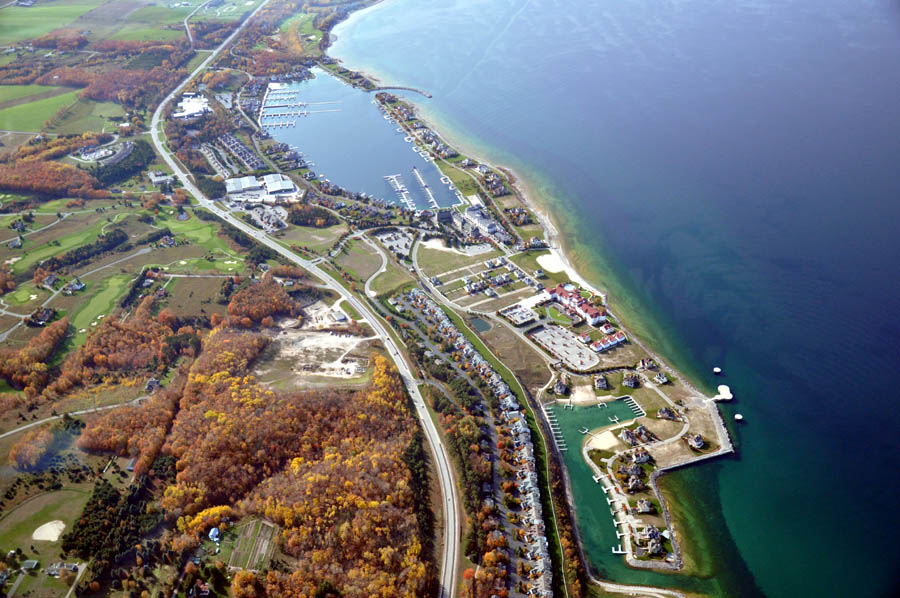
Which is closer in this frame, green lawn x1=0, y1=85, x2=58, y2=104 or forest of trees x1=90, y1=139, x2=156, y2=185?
forest of trees x1=90, y1=139, x2=156, y2=185

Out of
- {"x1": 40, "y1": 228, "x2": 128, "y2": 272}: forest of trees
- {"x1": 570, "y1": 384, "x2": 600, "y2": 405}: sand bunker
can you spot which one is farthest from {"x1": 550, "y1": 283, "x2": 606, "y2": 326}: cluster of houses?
{"x1": 40, "y1": 228, "x2": 128, "y2": 272}: forest of trees

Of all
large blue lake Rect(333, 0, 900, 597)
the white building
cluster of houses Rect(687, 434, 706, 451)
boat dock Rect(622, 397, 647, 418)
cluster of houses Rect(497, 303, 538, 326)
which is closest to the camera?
large blue lake Rect(333, 0, 900, 597)

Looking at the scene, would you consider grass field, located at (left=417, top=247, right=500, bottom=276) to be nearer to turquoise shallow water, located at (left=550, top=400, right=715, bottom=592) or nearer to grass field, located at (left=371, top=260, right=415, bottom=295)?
grass field, located at (left=371, top=260, right=415, bottom=295)

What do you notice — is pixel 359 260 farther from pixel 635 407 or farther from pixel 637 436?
pixel 637 436

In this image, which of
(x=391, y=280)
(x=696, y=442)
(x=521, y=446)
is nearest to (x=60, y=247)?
(x=391, y=280)

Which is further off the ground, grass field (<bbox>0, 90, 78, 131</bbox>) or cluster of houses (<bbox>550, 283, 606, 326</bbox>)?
grass field (<bbox>0, 90, 78, 131</bbox>)

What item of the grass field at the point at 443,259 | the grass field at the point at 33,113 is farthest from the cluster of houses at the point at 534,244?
the grass field at the point at 33,113

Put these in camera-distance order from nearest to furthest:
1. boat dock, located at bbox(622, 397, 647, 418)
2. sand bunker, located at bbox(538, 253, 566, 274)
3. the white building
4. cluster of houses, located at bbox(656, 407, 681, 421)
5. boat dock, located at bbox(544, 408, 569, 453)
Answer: boat dock, located at bbox(544, 408, 569, 453), cluster of houses, located at bbox(656, 407, 681, 421), boat dock, located at bbox(622, 397, 647, 418), sand bunker, located at bbox(538, 253, 566, 274), the white building

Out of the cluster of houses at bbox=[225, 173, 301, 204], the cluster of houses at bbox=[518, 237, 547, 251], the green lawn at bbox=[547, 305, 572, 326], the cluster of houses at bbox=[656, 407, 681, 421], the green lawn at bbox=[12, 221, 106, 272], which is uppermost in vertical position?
the cluster of houses at bbox=[518, 237, 547, 251]
